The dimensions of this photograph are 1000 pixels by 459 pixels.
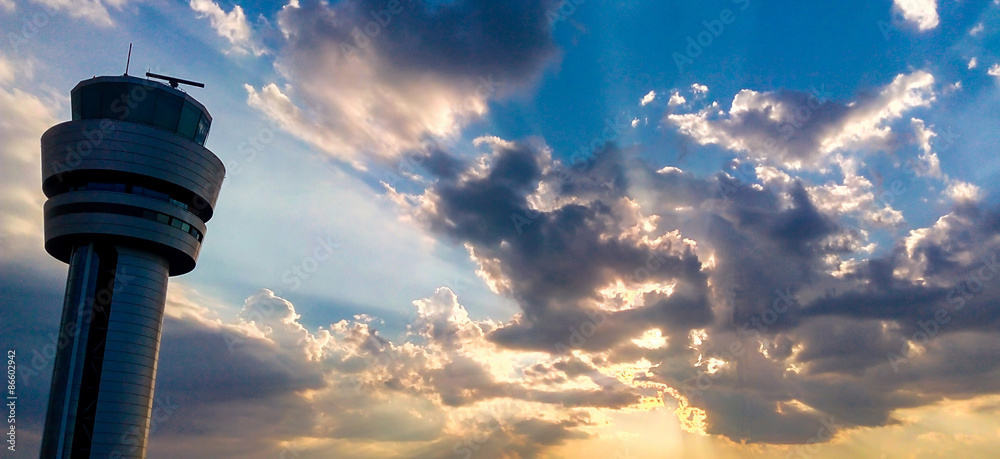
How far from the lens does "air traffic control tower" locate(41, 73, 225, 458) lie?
10700cm

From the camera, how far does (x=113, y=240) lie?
4493 inches

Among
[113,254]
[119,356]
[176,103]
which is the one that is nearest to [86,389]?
[119,356]

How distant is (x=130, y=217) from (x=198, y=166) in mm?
14889

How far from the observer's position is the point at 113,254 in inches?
Answer: 4540

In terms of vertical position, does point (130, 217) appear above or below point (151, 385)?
above

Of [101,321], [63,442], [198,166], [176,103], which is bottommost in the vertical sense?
[63,442]

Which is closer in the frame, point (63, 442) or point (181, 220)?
point (63, 442)

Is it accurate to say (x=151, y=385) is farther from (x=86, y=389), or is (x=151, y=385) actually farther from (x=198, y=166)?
(x=198, y=166)

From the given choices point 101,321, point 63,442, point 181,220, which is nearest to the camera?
point 63,442

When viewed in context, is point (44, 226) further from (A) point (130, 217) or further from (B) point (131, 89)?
(B) point (131, 89)

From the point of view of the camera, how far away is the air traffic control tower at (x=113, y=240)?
351ft

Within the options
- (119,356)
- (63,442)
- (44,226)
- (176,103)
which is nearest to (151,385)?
(119,356)

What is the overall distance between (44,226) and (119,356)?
29282mm

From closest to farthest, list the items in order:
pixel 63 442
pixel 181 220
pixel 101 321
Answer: pixel 63 442
pixel 101 321
pixel 181 220
